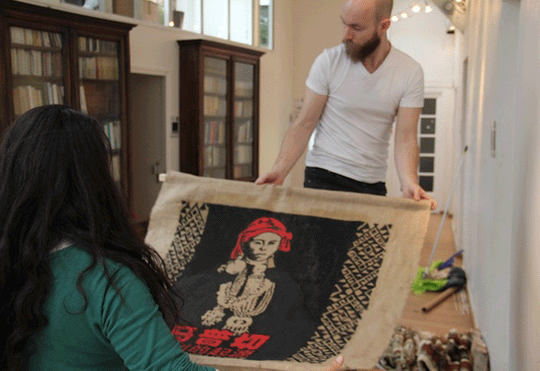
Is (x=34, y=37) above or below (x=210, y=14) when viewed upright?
below

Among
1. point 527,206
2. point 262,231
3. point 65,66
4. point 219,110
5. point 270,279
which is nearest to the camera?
point 527,206

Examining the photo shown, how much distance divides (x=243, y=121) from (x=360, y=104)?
5.99 metres

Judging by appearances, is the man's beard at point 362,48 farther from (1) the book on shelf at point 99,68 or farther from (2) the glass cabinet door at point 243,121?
(2) the glass cabinet door at point 243,121

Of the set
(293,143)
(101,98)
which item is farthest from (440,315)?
(101,98)

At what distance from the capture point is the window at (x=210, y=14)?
6.45 m

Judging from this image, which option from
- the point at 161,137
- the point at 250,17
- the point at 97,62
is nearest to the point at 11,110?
the point at 97,62

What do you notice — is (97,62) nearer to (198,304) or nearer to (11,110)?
(11,110)

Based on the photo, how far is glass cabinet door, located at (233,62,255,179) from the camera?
830cm

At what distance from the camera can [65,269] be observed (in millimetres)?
1115

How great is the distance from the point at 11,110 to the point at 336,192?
126 inches

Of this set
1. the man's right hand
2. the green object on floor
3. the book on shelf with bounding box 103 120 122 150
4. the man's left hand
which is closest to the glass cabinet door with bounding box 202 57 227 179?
the book on shelf with bounding box 103 120 122 150

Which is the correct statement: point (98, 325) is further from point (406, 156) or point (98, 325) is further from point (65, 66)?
point (65, 66)

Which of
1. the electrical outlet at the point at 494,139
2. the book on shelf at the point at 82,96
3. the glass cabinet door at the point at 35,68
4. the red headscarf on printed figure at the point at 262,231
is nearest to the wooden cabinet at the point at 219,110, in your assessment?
the book on shelf at the point at 82,96

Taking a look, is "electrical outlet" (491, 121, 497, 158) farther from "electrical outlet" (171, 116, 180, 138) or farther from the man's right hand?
"electrical outlet" (171, 116, 180, 138)
